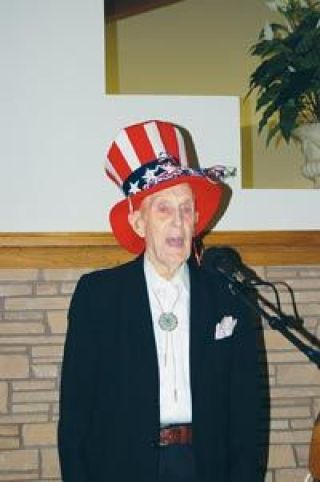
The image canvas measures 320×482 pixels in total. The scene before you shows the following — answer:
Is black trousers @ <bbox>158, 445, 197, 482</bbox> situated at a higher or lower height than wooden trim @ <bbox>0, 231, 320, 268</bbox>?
lower

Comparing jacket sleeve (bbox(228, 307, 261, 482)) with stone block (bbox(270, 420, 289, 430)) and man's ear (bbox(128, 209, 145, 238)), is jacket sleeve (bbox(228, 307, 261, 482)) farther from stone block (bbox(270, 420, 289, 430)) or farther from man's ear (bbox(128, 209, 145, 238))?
stone block (bbox(270, 420, 289, 430))

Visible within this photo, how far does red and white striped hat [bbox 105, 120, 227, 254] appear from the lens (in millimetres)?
1655

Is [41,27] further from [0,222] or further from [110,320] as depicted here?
[110,320]

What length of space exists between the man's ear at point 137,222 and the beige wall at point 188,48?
2158 millimetres

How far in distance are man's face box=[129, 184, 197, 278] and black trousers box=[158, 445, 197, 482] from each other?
429 millimetres

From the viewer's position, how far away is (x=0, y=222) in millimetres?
2156

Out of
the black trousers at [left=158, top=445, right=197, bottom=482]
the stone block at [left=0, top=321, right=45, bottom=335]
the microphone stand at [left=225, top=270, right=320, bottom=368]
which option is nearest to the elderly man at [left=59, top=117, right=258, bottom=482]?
the black trousers at [left=158, top=445, right=197, bottom=482]

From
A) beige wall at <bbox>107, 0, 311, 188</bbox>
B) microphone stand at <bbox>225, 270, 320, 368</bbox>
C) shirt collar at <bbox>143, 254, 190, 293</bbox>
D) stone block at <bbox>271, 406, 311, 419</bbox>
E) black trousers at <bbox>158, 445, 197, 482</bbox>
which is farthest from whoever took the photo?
beige wall at <bbox>107, 0, 311, 188</bbox>

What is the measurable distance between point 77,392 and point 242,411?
1.35 feet

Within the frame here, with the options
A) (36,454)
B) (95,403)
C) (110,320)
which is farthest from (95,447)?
(36,454)

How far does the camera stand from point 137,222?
1.72 meters

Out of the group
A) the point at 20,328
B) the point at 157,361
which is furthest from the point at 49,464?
the point at 157,361

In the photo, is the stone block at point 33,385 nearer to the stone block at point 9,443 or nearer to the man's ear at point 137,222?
the stone block at point 9,443

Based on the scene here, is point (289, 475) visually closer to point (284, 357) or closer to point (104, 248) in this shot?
point (284, 357)
